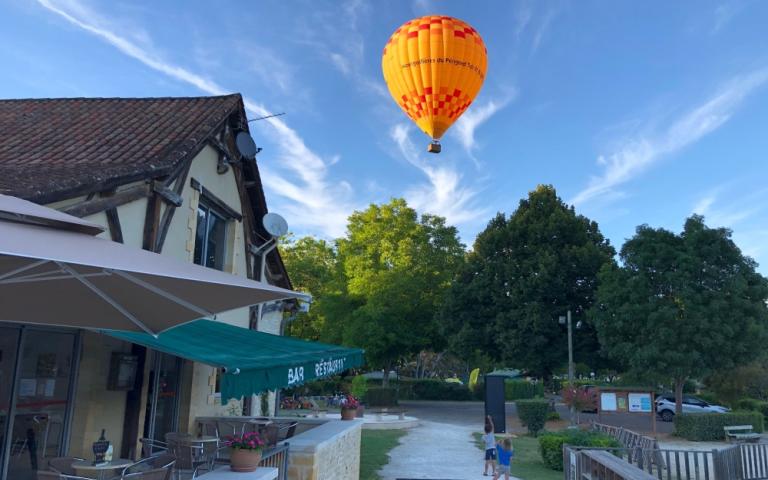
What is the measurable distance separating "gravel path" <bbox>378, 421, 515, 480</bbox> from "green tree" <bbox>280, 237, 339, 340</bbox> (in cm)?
1838

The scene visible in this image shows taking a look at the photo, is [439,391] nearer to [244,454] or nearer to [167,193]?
[167,193]

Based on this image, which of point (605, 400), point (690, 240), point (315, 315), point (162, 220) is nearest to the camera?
point (162, 220)

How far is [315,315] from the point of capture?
43.6m

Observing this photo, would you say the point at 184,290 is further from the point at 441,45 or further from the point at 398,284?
the point at 398,284

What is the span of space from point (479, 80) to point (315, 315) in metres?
30.5

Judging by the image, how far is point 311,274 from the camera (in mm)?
46625

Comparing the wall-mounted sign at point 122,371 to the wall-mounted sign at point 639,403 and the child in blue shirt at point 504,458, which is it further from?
the wall-mounted sign at point 639,403

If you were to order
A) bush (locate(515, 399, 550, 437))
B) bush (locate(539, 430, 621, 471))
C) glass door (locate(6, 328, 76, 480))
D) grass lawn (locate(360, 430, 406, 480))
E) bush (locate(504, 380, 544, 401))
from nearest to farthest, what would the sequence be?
glass door (locate(6, 328, 76, 480))
bush (locate(539, 430, 621, 471))
grass lawn (locate(360, 430, 406, 480))
bush (locate(515, 399, 550, 437))
bush (locate(504, 380, 544, 401))

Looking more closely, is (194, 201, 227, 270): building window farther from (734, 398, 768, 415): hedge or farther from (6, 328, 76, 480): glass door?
(734, 398, 768, 415): hedge

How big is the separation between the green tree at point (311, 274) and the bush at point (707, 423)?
22841 mm

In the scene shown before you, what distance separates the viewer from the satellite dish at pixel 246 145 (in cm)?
1237

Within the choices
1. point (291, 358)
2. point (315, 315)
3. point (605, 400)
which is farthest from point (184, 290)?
point (315, 315)

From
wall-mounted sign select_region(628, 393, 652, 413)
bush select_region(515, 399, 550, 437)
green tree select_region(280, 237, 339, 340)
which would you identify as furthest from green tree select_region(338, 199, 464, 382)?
wall-mounted sign select_region(628, 393, 652, 413)

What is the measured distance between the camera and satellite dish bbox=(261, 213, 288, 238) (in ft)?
43.3
